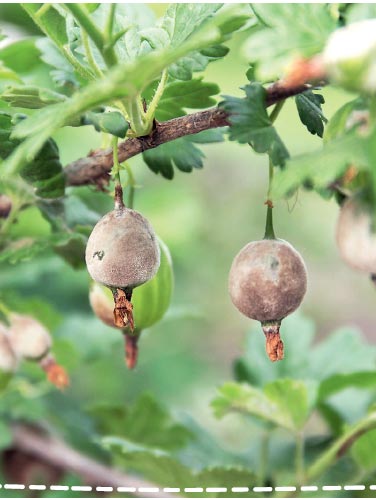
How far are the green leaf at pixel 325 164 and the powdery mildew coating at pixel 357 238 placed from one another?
6cm

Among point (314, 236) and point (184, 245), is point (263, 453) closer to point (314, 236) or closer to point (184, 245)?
point (184, 245)

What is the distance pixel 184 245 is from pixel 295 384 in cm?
86

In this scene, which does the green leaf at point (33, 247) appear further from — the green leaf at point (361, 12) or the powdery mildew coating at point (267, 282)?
the green leaf at point (361, 12)

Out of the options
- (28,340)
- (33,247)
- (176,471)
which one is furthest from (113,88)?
(176,471)

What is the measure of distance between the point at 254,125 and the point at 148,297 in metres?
0.26

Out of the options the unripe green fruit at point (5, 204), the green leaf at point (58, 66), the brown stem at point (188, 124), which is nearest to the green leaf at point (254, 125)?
the brown stem at point (188, 124)

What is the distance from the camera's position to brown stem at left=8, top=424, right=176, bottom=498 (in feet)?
3.78

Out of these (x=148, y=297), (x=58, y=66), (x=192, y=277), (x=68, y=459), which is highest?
(x=58, y=66)

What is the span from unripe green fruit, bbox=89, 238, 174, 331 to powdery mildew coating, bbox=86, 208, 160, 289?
17 cm

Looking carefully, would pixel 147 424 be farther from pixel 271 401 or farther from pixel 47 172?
pixel 47 172

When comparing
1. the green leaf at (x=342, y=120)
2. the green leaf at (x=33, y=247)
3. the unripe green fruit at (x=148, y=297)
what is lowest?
the unripe green fruit at (x=148, y=297)

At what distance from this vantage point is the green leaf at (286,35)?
0.47 meters

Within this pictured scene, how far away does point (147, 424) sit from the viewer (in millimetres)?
1214

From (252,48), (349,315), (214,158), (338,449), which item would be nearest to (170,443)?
(338,449)
